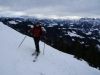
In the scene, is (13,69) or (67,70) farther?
(67,70)

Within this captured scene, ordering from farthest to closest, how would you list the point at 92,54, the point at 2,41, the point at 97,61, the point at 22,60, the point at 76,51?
the point at 76,51
the point at 92,54
the point at 97,61
the point at 2,41
the point at 22,60

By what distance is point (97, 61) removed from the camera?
2108 inches

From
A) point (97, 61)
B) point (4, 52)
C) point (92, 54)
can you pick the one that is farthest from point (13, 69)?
point (92, 54)

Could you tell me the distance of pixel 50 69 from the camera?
11.0 m

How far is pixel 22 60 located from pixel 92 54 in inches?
2067

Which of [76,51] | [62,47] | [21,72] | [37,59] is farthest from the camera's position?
[62,47]

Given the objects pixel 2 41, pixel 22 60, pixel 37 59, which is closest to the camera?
pixel 22 60

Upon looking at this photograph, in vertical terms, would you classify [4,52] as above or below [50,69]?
above

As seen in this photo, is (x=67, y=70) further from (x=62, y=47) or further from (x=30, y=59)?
(x=62, y=47)

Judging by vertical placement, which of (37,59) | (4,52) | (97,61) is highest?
(4,52)

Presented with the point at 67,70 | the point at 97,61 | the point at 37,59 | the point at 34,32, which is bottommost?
the point at 97,61

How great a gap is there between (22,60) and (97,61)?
48777 millimetres

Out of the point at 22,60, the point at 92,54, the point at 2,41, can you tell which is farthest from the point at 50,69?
the point at 92,54

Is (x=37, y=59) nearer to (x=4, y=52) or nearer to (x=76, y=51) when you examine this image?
(x=4, y=52)
